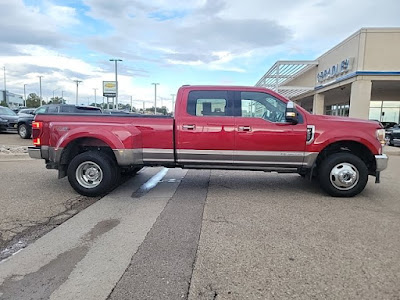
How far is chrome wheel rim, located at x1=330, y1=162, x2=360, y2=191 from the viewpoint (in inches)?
227

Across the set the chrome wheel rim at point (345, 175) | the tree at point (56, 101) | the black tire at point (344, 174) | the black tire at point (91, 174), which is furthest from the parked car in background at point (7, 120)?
the tree at point (56, 101)

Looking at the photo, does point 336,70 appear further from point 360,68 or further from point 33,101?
point 33,101

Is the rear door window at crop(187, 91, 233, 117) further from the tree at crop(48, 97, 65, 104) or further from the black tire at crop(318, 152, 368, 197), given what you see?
the tree at crop(48, 97, 65, 104)

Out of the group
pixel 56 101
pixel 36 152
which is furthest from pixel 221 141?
pixel 56 101

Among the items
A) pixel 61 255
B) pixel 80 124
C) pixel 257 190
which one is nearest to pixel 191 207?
pixel 257 190

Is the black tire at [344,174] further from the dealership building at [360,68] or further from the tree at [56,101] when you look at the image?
the tree at [56,101]

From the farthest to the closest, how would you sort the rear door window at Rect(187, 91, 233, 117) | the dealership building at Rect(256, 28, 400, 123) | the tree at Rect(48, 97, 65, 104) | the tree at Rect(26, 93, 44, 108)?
1. the tree at Rect(26, 93, 44, 108)
2. the tree at Rect(48, 97, 65, 104)
3. the dealership building at Rect(256, 28, 400, 123)
4. the rear door window at Rect(187, 91, 233, 117)

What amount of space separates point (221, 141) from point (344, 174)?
2.36 m

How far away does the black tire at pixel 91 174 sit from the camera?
5711 millimetres

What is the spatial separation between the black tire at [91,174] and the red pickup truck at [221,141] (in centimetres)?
2

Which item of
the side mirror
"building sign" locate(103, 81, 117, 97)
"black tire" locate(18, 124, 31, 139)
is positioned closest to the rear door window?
the side mirror

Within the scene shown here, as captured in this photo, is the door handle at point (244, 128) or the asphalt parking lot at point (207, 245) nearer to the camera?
the asphalt parking lot at point (207, 245)

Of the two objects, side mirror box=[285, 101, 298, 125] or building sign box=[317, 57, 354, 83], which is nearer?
side mirror box=[285, 101, 298, 125]

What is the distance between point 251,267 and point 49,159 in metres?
4.45
